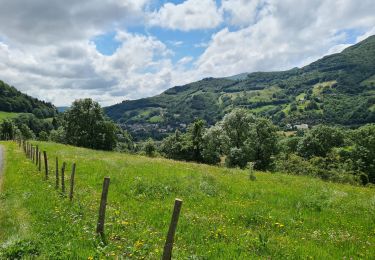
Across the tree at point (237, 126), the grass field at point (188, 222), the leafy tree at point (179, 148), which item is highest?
the tree at point (237, 126)

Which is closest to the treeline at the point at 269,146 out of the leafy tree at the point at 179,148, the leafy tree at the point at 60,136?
the leafy tree at the point at 179,148

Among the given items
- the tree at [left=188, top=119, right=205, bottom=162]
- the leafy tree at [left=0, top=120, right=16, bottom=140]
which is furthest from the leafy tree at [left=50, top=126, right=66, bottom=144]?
the tree at [left=188, top=119, right=205, bottom=162]

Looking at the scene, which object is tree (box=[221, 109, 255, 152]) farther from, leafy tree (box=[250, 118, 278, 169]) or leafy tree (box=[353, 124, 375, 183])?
leafy tree (box=[353, 124, 375, 183])

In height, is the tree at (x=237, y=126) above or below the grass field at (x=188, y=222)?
above

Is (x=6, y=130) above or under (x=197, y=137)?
above

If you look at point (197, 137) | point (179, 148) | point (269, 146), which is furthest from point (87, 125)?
point (269, 146)

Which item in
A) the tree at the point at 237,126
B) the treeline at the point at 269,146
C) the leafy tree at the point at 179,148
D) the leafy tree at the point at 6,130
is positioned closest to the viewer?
the treeline at the point at 269,146

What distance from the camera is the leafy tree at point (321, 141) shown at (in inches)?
3649

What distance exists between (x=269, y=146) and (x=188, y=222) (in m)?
59.4

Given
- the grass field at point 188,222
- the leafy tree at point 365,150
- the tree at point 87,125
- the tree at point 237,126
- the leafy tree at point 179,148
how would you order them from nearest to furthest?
the grass field at point 188,222, the tree at point 237,126, the leafy tree at point 365,150, the tree at point 87,125, the leafy tree at point 179,148

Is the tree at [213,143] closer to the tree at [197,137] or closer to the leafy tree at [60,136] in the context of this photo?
the tree at [197,137]

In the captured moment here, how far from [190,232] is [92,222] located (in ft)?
11.9

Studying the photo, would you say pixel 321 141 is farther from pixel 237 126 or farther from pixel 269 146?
pixel 237 126

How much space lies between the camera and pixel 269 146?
69.2 meters
